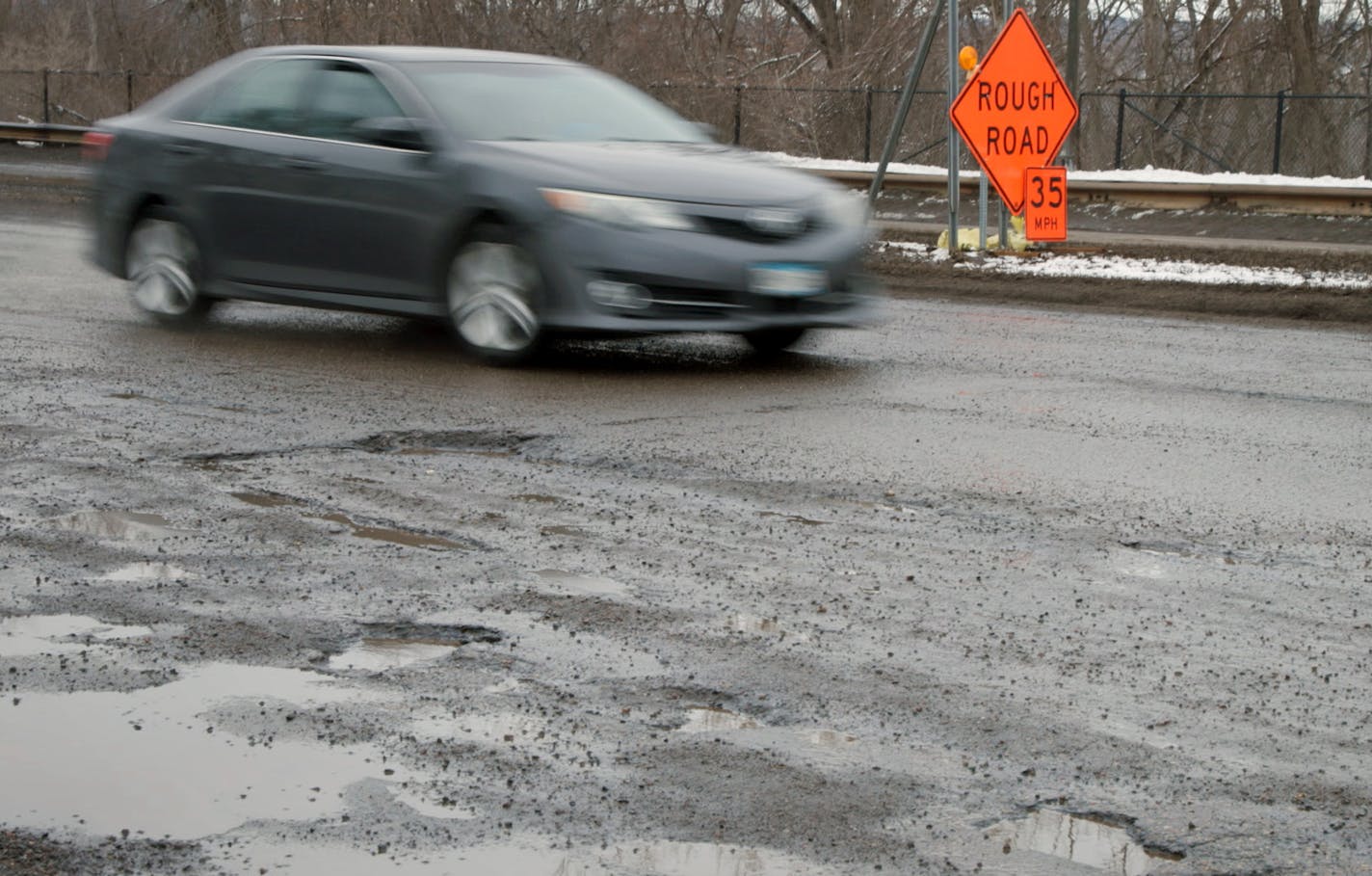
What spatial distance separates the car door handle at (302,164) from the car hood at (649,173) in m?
1.11

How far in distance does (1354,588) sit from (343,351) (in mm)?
6215

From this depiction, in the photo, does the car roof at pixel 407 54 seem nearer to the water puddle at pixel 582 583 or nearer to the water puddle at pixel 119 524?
the water puddle at pixel 119 524

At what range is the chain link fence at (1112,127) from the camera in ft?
96.2

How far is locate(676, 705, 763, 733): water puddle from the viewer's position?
4250 millimetres

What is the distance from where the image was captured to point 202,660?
4711 millimetres

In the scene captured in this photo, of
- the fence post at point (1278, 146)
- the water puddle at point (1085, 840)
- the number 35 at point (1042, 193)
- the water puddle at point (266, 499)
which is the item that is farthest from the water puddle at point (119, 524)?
the fence post at point (1278, 146)

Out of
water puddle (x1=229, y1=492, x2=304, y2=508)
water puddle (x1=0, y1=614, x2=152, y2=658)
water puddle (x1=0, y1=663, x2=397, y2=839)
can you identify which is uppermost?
water puddle (x1=229, y1=492, x2=304, y2=508)

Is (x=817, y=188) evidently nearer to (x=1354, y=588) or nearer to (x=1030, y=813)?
(x=1354, y=588)

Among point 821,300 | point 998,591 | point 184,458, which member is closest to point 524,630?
point 998,591

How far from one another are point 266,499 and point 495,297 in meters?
3.45

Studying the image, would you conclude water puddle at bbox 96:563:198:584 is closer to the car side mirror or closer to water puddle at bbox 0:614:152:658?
water puddle at bbox 0:614:152:658

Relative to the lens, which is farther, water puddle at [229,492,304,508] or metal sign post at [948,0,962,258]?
metal sign post at [948,0,962,258]

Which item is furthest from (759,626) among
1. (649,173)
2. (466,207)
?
(466,207)

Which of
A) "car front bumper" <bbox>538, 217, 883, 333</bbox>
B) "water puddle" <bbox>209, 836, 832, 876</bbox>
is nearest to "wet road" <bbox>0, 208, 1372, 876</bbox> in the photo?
"water puddle" <bbox>209, 836, 832, 876</bbox>
